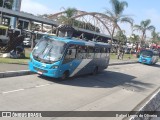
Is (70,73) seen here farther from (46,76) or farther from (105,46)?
(105,46)

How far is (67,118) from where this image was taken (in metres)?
9.41

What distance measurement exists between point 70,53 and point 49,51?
136 cm

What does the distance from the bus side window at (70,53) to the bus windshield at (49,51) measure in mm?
515

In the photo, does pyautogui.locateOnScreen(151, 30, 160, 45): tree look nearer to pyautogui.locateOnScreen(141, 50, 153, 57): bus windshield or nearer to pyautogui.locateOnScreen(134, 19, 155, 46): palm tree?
pyautogui.locateOnScreen(134, 19, 155, 46): palm tree

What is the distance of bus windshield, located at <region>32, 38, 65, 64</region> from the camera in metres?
15.7

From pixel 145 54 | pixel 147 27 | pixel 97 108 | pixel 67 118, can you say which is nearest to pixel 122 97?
pixel 97 108

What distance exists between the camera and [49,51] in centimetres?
1591

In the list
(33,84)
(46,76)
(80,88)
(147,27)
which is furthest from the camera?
(147,27)

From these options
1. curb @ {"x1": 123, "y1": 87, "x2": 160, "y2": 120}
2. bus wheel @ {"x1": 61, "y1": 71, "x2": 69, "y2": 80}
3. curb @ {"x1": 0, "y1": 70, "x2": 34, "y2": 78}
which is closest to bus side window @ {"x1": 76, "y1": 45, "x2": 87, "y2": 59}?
bus wheel @ {"x1": 61, "y1": 71, "x2": 69, "y2": 80}

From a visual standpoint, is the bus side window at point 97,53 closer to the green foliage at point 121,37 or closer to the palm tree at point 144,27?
the green foliage at point 121,37

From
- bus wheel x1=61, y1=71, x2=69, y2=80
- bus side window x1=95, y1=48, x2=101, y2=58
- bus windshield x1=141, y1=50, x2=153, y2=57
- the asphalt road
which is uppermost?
bus side window x1=95, y1=48, x2=101, y2=58

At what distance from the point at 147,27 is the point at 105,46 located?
64.2 m

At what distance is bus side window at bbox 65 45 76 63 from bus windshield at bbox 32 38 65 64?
52 centimetres

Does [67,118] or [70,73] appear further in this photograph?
[70,73]
